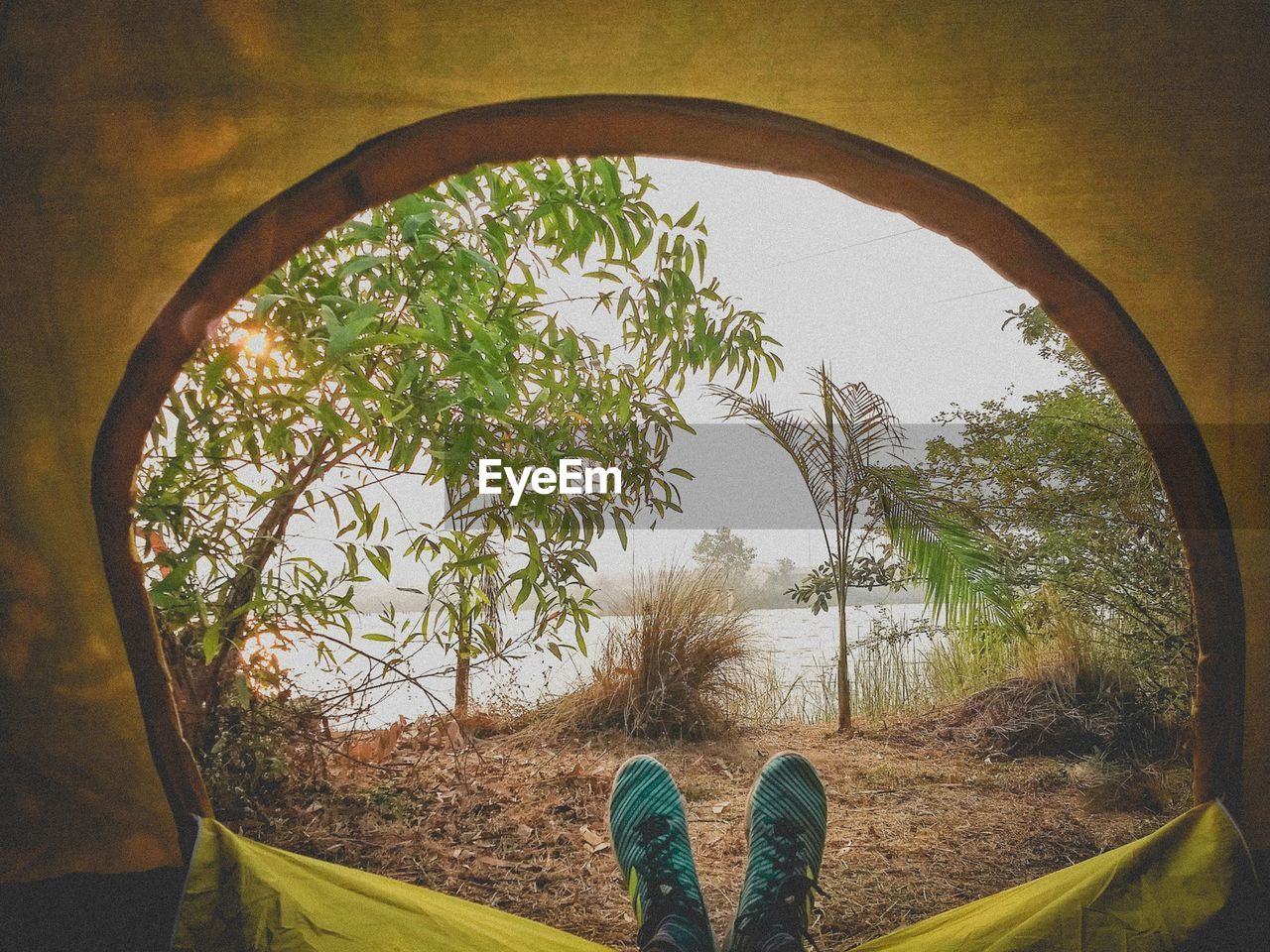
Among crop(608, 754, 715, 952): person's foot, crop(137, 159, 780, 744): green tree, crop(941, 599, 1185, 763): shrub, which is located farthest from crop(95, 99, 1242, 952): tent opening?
crop(941, 599, 1185, 763): shrub

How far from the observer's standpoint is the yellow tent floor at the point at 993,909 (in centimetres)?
79

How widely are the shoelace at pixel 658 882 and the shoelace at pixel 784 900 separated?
0.11 meters

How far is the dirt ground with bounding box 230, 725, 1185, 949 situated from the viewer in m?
1.35

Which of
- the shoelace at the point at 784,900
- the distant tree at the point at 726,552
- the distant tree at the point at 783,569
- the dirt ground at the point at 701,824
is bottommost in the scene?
the dirt ground at the point at 701,824

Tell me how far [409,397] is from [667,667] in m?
1.79

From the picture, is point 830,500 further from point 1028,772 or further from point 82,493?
point 82,493

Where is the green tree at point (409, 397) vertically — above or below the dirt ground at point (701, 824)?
above

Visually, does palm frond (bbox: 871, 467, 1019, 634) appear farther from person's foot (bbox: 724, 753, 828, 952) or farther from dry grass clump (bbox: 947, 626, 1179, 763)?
person's foot (bbox: 724, 753, 828, 952)

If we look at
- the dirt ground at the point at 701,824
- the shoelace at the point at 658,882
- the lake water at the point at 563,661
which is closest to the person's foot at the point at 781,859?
the shoelace at the point at 658,882

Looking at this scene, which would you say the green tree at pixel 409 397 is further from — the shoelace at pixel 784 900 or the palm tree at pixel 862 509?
the palm tree at pixel 862 509

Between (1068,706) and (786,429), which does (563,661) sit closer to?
(786,429)

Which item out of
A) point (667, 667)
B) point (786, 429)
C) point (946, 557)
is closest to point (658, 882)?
point (667, 667)

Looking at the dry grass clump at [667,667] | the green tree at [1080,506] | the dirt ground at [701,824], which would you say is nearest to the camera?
the dirt ground at [701,824]

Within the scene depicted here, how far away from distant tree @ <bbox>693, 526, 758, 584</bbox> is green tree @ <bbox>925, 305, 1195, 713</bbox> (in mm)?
907
